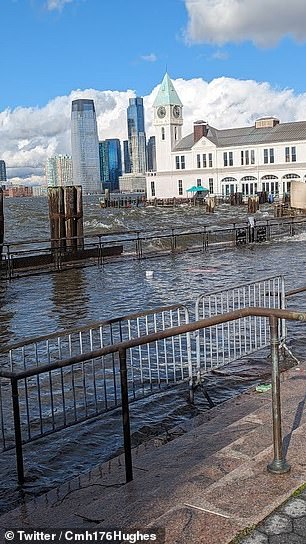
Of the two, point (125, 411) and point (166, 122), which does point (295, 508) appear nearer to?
point (125, 411)

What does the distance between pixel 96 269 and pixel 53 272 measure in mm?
1694

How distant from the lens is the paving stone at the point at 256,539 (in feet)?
10.9

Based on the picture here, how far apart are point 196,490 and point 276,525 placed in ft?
2.14

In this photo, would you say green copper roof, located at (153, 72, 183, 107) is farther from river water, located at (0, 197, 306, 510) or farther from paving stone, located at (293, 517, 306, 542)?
paving stone, located at (293, 517, 306, 542)

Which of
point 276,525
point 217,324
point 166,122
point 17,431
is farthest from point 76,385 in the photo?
Result: point 166,122

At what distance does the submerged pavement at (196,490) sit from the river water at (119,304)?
0.59 m

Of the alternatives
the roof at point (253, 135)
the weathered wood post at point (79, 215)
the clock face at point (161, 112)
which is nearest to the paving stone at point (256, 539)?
the weathered wood post at point (79, 215)

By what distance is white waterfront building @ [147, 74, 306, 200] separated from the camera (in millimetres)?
91812

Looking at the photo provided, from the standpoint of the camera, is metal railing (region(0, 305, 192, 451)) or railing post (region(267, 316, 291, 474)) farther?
metal railing (region(0, 305, 192, 451))

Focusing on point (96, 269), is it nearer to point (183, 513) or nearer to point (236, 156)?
point (183, 513)

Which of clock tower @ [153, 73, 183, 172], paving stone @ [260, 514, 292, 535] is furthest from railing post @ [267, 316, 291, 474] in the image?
clock tower @ [153, 73, 183, 172]

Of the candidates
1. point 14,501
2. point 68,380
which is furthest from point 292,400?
point 68,380

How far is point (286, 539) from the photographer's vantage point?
333 centimetres

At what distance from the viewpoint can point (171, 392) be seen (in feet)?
26.3
